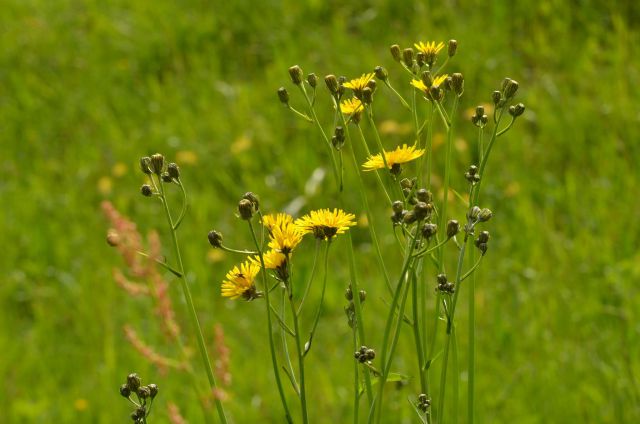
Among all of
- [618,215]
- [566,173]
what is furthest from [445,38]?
[618,215]

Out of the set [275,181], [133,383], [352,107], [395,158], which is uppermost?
[275,181]

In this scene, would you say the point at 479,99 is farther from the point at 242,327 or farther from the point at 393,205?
the point at 393,205

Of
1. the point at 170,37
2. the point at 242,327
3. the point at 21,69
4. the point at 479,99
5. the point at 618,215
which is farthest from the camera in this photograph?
the point at 21,69

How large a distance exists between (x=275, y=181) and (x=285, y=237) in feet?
8.76

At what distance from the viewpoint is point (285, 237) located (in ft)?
2.95

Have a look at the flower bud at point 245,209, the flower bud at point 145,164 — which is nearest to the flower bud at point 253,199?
the flower bud at point 245,209

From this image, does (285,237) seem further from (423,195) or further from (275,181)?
(275,181)

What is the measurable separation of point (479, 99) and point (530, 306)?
1251 mm

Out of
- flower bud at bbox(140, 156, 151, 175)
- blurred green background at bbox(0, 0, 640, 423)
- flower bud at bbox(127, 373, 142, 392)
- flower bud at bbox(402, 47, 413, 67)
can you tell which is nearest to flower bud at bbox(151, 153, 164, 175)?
flower bud at bbox(140, 156, 151, 175)

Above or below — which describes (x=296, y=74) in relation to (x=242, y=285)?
above

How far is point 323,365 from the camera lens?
2594 mm

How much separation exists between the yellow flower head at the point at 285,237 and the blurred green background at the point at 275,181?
134 centimetres

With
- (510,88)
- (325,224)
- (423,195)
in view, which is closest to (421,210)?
(423,195)

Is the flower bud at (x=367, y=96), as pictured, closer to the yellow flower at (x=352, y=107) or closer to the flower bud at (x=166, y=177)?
the yellow flower at (x=352, y=107)
